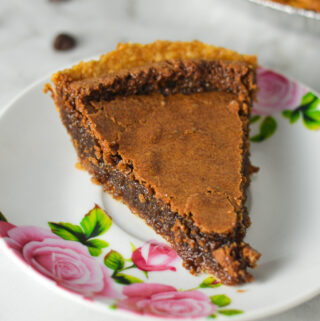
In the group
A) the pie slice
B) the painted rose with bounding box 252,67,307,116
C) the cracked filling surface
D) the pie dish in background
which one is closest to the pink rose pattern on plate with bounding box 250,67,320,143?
the painted rose with bounding box 252,67,307,116

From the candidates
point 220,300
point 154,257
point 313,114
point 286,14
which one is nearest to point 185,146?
point 154,257

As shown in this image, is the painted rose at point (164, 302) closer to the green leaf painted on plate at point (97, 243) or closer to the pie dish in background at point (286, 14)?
the green leaf painted on plate at point (97, 243)

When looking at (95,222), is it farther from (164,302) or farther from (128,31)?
(128,31)

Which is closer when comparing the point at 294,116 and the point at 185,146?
the point at 185,146

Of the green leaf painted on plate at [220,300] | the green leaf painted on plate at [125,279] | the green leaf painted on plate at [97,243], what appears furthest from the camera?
the green leaf painted on plate at [97,243]

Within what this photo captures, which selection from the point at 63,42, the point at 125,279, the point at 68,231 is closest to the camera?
the point at 125,279

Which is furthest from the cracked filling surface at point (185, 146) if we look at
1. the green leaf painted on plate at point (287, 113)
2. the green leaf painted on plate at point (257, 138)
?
the green leaf painted on plate at point (287, 113)
